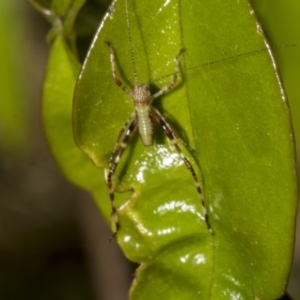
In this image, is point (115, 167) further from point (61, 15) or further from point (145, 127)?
point (61, 15)

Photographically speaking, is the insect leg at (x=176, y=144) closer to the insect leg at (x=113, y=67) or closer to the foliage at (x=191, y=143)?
the foliage at (x=191, y=143)

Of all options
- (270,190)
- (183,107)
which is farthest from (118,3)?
(270,190)

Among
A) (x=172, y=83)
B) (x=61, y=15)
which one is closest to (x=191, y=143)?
(x=172, y=83)

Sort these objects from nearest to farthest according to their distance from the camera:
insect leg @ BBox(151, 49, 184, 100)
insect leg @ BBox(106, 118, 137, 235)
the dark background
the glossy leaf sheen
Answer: the glossy leaf sheen < insect leg @ BBox(151, 49, 184, 100) < insect leg @ BBox(106, 118, 137, 235) < the dark background

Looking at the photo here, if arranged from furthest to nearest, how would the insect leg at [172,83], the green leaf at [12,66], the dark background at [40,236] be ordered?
the dark background at [40,236] < the green leaf at [12,66] < the insect leg at [172,83]

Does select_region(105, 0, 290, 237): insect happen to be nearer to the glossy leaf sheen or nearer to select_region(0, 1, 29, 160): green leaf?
the glossy leaf sheen

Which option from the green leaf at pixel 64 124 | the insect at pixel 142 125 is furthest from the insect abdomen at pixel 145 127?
the green leaf at pixel 64 124

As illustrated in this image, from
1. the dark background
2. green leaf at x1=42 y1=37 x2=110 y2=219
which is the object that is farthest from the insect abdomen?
the dark background
